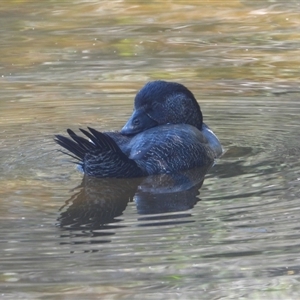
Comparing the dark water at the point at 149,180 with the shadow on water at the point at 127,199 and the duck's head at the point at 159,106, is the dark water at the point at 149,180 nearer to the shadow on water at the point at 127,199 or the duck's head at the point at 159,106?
the shadow on water at the point at 127,199

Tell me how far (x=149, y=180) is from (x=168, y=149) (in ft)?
0.79

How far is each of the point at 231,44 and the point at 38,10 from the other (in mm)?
3266

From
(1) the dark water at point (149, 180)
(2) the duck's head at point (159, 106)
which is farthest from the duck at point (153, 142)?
(1) the dark water at point (149, 180)

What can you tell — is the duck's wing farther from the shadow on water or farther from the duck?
the shadow on water

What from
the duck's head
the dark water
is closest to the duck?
the duck's head

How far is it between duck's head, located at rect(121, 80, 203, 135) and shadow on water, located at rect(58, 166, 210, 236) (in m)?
0.47

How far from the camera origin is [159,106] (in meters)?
7.17

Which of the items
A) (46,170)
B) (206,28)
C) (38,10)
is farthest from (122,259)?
(38,10)

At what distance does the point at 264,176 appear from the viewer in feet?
21.5

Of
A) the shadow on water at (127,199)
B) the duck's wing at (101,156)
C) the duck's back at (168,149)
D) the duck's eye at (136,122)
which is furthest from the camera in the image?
the duck's eye at (136,122)

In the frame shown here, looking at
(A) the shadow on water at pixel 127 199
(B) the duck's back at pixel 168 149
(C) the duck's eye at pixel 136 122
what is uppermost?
(C) the duck's eye at pixel 136 122

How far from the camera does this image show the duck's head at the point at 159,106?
7.12 meters

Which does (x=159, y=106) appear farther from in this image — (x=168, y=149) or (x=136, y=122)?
(x=168, y=149)

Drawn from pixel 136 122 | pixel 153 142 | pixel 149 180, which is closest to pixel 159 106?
pixel 136 122
